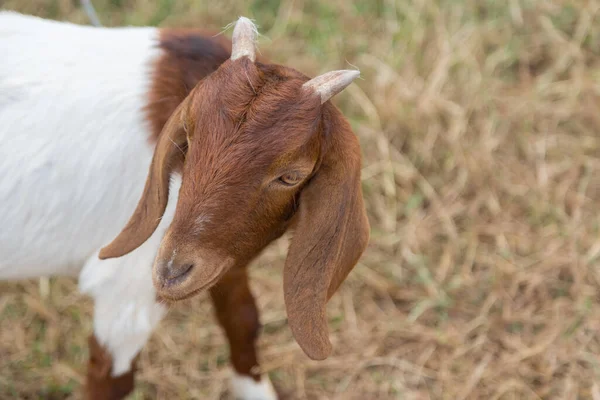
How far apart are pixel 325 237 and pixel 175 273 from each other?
0.42m

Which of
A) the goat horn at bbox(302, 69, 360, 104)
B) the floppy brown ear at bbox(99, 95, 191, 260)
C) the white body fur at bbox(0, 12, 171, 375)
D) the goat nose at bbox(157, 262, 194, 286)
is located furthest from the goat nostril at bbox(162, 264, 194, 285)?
the goat horn at bbox(302, 69, 360, 104)

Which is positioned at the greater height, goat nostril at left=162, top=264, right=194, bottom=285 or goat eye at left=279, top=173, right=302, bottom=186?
goat eye at left=279, top=173, right=302, bottom=186

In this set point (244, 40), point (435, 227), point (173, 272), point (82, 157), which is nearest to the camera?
point (173, 272)

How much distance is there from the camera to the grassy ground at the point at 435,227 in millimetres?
3285

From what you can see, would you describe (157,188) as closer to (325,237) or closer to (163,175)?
(163,175)

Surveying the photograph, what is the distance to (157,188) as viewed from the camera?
204 centimetres

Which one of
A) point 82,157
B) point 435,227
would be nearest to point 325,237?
point 82,157

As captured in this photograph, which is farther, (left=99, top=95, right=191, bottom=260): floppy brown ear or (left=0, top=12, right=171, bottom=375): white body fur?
(left=0, top=12, right=171, bottom=375): white body fur

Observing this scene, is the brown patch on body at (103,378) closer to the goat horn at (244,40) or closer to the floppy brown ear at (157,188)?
the floppy brown ear at (157,188)

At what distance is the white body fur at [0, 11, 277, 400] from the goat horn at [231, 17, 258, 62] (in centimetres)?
47

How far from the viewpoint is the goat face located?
1.85 metres

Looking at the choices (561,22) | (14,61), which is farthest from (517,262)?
(14,61)

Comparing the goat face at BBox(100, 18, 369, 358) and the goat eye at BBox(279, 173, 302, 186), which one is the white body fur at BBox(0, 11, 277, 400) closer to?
the goat face at BBox(100, 18, 369, 358)

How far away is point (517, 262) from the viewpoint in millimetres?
3672
